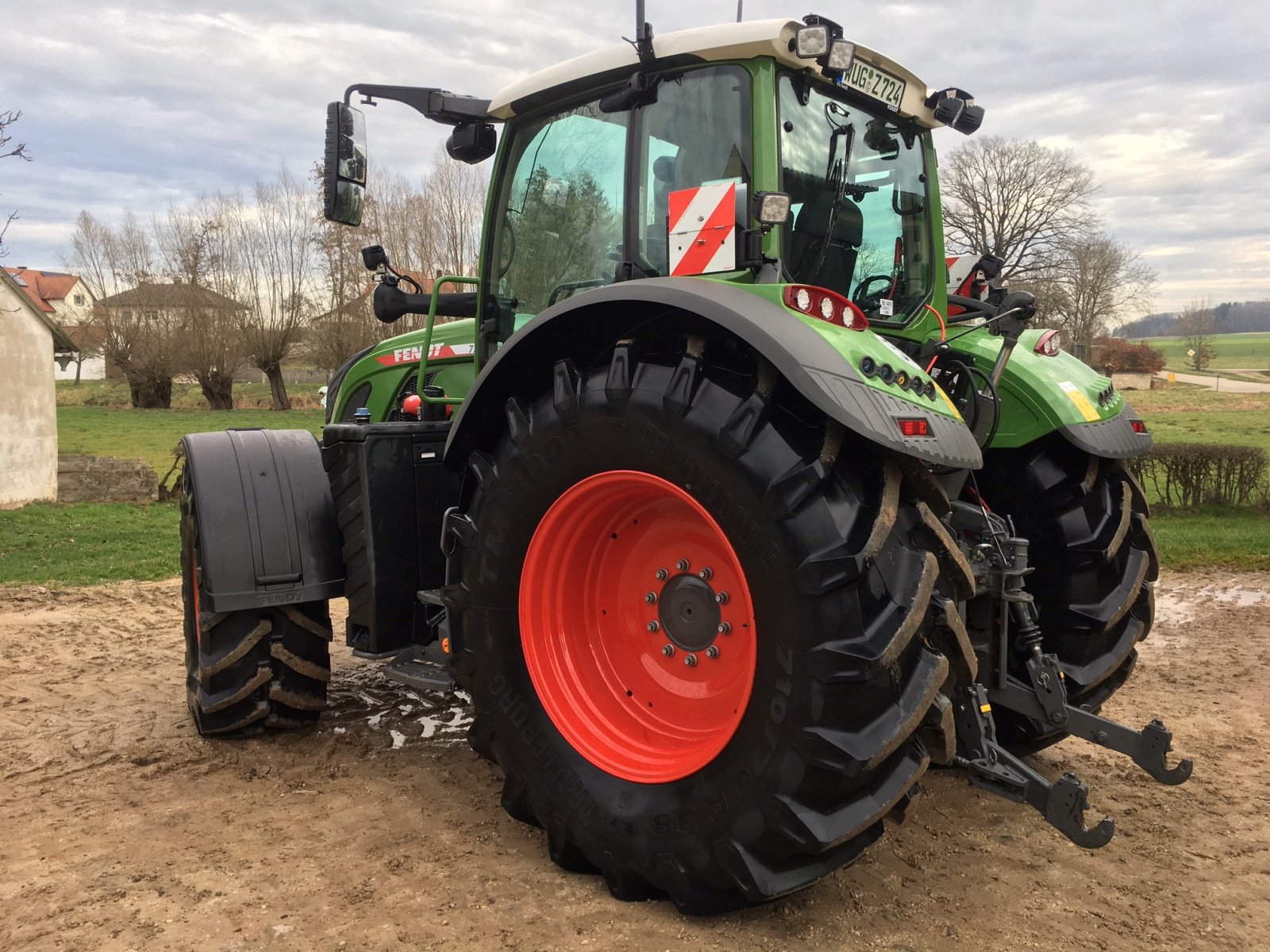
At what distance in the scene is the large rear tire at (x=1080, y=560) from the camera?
11.7ft

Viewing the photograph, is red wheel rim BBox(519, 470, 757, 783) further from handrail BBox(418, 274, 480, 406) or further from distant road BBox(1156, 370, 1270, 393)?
distant road BBox(1156, 370, 1270, 393)

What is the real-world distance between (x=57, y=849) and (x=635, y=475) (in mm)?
2330

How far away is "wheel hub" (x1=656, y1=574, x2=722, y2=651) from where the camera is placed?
2.85 meters

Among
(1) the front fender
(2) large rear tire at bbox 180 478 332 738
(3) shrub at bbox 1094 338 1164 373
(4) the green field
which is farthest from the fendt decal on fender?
(4) the green field

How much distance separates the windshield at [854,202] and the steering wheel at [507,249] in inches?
48.4

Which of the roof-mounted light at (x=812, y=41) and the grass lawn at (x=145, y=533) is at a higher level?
the roof-mounted light at (x=812, y=41)

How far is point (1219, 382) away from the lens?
46.2 metres

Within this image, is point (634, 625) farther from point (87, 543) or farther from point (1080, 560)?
point (87, 543)

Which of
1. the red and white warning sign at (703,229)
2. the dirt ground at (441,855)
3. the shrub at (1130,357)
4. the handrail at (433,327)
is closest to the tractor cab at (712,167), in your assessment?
the red and white warning sign at (703,229)

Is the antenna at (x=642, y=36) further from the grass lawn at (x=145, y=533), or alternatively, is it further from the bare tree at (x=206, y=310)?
Result: the bare tree at (x=206, y=310)

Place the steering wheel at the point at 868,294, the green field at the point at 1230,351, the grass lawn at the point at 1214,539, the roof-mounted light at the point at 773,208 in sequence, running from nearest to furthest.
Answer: the roof-mounted light at the point at 773,208
the steering wheel at the point at 868,294
the grass lawn at the point at 1214,539
the green field at the point at 1230,351

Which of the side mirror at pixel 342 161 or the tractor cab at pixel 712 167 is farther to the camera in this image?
the side mirror at pixel 342 161

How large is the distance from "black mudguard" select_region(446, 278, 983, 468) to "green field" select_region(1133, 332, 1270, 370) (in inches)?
2484

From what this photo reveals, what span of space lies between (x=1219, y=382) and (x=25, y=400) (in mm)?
48565
